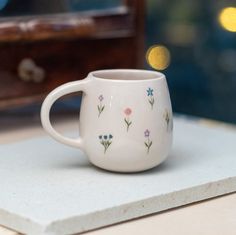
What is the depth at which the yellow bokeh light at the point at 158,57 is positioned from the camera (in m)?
1.35

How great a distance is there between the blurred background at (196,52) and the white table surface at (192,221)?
2.23ft

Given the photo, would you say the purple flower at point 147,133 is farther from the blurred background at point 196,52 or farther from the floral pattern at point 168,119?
the blurred background at point 196,52

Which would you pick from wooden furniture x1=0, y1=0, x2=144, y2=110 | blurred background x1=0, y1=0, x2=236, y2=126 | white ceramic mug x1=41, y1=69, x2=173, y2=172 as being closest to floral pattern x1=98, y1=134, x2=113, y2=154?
white ceramic mug x1=41, y1=69, x2=173, y2=172

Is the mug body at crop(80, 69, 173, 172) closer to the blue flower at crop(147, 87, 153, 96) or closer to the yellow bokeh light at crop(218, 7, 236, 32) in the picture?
the blue flower at crop(147, 87, 153, 96)

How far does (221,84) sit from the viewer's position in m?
1.33

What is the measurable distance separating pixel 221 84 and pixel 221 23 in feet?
0.42

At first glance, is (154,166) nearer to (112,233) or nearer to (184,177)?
(184,177)

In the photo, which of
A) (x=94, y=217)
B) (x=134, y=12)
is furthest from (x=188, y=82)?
(x=94, y=217)

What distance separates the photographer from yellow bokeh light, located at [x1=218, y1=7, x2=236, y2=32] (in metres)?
1.27

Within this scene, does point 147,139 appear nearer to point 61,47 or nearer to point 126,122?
point 126,122

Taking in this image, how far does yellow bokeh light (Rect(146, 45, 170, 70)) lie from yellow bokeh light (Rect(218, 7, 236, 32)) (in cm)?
14

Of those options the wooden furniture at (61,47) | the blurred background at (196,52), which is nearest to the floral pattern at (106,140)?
the wooden furniture at (61,47)

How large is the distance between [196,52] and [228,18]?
4.2 inches

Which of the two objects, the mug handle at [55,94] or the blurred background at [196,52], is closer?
the mug handle at [55,94]
